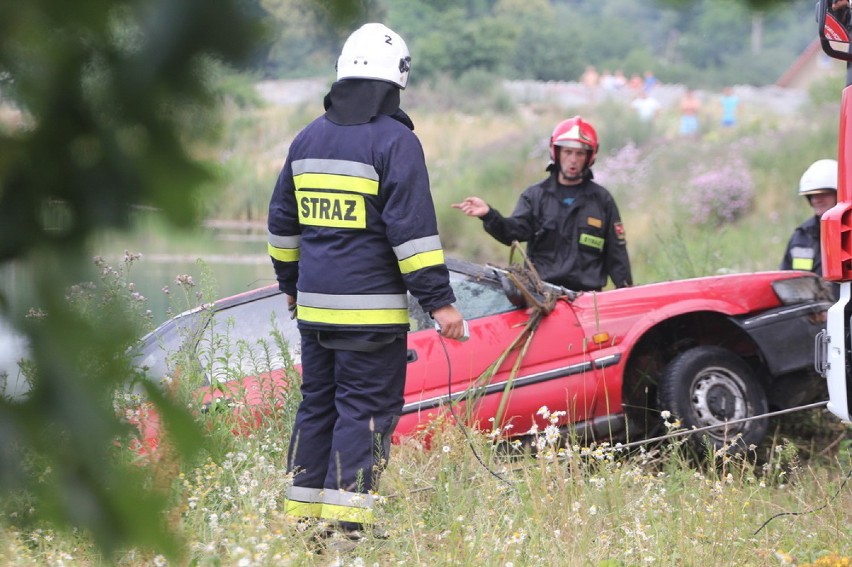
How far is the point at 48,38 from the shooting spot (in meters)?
1.02

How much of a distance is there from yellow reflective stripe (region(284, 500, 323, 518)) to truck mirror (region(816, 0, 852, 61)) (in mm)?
2578

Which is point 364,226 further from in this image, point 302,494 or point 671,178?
point 671,178

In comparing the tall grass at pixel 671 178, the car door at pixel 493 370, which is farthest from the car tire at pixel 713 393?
the tall grass at pixel 671 178

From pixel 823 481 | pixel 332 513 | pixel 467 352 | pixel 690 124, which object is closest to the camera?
pixel 332 513

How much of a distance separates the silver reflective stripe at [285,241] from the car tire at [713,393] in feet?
6.38

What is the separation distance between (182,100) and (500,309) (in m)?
4.16

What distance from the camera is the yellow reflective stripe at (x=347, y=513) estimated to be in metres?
3.60

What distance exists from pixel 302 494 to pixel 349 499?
0.35 m

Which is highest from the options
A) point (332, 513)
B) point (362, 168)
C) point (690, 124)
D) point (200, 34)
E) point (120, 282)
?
point (690, 124)

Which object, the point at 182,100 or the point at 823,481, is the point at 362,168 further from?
the point at 182,100

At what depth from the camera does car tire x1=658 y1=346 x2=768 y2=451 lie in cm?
515

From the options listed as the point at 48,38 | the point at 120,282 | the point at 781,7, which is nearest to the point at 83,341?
the point at 120,282

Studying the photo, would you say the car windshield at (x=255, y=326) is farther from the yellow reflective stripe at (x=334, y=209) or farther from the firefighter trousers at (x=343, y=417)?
the yellow reflective stripe at (x=334, y=209)

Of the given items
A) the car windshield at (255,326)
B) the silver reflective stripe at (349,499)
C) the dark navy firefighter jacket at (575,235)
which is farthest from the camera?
the dark navy firefighter jacket at (575,235)
